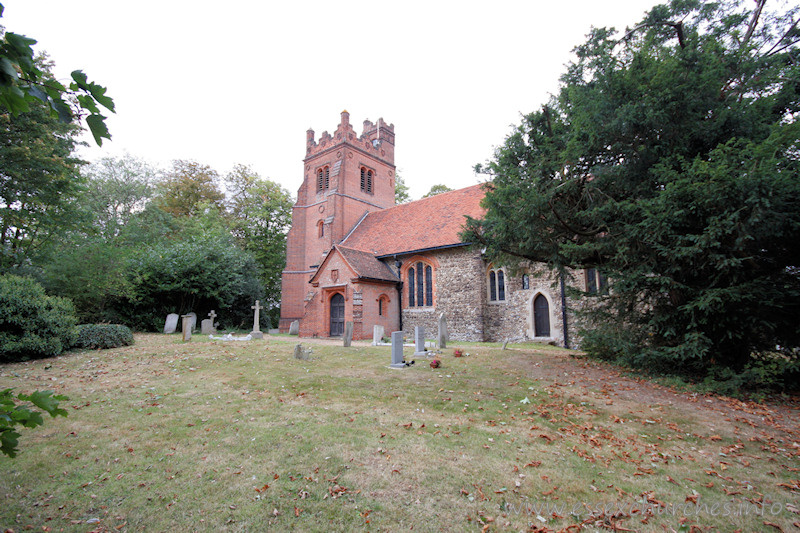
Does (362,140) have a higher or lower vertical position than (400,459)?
higher

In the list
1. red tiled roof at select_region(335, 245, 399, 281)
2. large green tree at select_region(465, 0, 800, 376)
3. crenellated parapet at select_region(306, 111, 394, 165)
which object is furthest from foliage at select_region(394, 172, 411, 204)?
large green tree at select_region(465, 0, 800, 376)

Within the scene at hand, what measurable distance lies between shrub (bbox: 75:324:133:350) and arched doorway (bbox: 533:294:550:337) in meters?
15.9

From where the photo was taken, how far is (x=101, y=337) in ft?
39.4

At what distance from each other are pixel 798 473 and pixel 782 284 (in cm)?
471

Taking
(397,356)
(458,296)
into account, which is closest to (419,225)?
(458,296)

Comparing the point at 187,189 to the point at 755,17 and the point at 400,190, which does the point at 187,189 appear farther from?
the point at 755,17

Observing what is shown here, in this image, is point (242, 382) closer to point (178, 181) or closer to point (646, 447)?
point (646, 447)

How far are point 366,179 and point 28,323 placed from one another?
21.0m

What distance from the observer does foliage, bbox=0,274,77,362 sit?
378 inches

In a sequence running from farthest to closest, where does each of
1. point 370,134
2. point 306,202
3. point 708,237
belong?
point 370,134 < point 306,202 < point 708,237

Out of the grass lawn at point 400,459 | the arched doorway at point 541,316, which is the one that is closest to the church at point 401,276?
the arched doorway at point 541,316

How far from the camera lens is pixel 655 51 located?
858 cm

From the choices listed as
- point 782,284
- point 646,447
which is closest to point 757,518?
point 646,447

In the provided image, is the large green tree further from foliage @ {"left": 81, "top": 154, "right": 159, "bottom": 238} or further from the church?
foliage @ {"left": 81, "top": 154, "right": 159, "bottom": 238}
